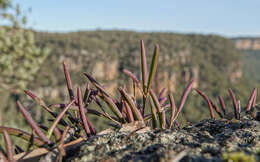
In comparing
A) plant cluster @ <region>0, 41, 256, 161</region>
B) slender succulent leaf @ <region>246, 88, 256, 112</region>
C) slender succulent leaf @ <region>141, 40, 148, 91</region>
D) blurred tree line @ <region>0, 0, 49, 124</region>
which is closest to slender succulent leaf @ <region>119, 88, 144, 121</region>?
plant cluster @ <region>0, 41, 256, 161</region>

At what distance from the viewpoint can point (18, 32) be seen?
9859 mm

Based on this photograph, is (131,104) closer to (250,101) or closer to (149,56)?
(250,101)

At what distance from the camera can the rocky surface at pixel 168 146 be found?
0.80m

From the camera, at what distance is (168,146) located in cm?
88

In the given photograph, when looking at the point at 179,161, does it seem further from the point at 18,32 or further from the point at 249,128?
the point at 18,32

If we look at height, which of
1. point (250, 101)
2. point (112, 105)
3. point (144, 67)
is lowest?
point (250, 101)

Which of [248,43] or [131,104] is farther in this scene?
[248,43]

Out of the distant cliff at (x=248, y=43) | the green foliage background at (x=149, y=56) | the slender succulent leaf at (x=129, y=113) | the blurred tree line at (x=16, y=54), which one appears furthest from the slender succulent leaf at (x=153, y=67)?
the distant cliff at (x=248, y=43)


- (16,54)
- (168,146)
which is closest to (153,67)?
(168,146)

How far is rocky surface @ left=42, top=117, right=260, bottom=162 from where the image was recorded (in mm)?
804

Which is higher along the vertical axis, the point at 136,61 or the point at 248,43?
the point at 248,43

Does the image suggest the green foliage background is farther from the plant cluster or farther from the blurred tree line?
the plant cluster

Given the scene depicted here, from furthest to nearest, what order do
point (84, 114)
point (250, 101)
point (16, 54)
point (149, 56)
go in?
point (149, 56) < point (16, 54) < point (250, 101) < point (84, 114)

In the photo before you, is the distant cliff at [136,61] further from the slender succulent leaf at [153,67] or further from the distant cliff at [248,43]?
the slender succulent leaf at [153,67]
